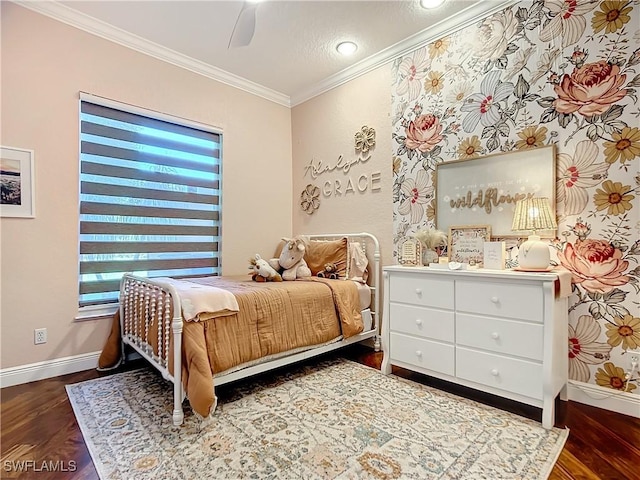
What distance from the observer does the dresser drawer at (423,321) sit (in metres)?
2.25

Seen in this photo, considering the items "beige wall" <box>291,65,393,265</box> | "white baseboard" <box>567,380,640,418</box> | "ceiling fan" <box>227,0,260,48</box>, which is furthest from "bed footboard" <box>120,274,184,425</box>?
"white baseboard" <box>567,380,640,418</box>

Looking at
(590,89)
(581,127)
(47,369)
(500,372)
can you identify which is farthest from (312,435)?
(590,89)

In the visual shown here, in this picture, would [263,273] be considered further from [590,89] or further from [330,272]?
[590,89]

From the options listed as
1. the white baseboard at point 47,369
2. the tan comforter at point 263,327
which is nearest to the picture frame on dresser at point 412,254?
the tan comforter at point 263,327

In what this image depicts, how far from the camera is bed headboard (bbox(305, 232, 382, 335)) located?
10.4 ft

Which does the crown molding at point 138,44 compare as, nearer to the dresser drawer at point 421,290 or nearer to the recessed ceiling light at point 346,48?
the recessed ceiling light at point 346,48

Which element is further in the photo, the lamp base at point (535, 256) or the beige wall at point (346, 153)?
the beige wall at point (346, 153)

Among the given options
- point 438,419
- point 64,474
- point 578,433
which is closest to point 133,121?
point 64,474

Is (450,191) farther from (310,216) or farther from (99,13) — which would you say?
(99,13)

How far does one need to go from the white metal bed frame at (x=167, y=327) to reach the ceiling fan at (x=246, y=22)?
5.67 ft

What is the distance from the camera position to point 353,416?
194cm

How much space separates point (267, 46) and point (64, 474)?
327 cm

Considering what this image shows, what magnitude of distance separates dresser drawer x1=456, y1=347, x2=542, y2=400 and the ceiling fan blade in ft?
8.26

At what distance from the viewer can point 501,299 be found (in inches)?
79.5
